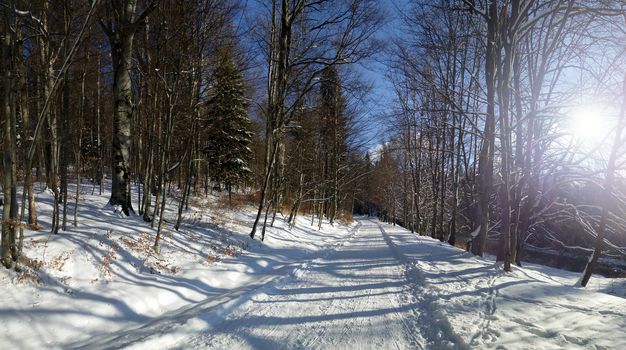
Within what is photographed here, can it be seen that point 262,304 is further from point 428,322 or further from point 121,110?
point 121,110

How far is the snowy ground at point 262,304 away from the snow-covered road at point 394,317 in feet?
0.05

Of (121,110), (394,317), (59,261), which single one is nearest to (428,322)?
(394,317)

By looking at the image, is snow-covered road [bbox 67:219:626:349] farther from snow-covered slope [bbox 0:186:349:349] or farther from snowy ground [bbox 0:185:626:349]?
snow-covered slope [bbox 0:186:349:349]

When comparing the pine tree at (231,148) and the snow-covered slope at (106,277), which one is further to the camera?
the pine tree at (231,148)

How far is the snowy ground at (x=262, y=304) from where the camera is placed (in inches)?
135

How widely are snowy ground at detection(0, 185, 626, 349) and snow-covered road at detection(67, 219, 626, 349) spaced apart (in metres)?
0.02

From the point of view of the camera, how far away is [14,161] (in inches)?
169

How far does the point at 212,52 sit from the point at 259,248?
5844 mm

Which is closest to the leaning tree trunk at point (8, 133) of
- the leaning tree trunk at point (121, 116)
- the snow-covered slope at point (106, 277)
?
the snow-covered slope at point (106, 277)

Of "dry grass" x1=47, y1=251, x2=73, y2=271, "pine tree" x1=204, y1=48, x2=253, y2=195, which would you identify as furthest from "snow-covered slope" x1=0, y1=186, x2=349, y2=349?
"pine tree" x1=204, y1=48, x2=253, y2=195

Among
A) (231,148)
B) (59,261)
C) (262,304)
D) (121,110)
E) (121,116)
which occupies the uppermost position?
(231,148)

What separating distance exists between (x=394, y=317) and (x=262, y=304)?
1.90 m

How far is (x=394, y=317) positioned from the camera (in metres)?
4.20

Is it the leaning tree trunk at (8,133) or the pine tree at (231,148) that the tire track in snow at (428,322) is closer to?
the leaning tree trunk at (8,133)
